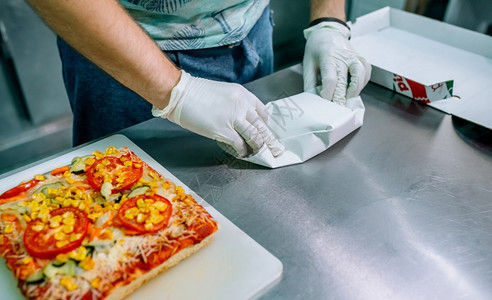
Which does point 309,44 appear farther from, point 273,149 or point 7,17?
point 7,17

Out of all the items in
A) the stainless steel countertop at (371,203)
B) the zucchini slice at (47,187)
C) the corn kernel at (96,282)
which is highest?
the zucchini slice at (47,187)

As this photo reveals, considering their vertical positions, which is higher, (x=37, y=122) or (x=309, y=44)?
(x=309, y=44)

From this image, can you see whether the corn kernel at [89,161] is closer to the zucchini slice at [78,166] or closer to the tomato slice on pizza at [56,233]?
the zucchini slice at [78,166]

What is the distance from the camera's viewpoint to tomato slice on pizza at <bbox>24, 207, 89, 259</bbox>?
807 millimetres

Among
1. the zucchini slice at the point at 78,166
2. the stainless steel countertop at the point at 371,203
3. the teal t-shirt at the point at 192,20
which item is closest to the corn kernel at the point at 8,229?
the zucchini slice at the point at 78,166

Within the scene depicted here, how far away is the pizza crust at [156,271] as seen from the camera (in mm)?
801

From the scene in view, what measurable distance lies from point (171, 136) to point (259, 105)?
0.99 feet

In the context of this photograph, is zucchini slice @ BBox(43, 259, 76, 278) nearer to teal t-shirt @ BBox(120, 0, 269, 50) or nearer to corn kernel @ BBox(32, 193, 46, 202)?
corn kernel @ BBox(32, 193, 46, 202)

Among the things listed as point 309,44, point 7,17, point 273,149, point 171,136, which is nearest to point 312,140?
point 273,149

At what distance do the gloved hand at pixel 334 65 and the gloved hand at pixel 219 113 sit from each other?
13.6 inches

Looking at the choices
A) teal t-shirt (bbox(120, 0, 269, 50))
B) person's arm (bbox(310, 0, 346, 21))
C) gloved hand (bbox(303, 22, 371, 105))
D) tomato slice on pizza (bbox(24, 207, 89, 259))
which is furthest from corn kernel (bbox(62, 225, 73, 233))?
person's arm (bbox(310, 0, 346, 21))

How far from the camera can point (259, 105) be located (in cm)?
120

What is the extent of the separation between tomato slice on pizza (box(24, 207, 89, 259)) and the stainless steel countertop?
1.05 ft

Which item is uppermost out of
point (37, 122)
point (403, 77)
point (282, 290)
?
point (403, 77)
